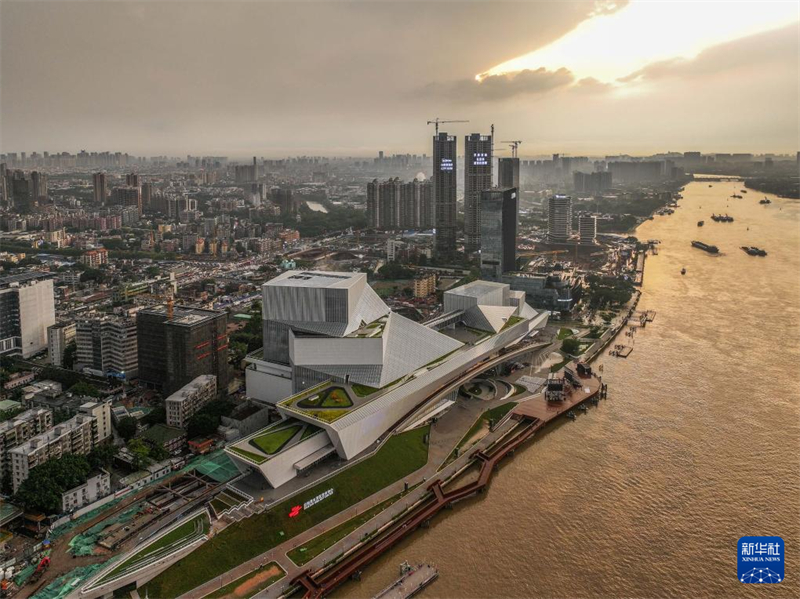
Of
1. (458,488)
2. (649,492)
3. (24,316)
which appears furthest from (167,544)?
(24,316)

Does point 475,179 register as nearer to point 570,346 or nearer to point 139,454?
point 570,346

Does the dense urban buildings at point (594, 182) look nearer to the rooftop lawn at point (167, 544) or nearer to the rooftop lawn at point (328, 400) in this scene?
the rooftop lawn at point (328, 400)

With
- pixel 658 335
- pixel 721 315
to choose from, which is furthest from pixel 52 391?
pixel 721 315

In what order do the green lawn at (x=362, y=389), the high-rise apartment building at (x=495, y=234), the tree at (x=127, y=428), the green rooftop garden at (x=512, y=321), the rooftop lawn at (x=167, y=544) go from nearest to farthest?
the rooftop lawn at (x=167, y=544) → the green lawn at (x=362, y=389) → the tree at (x=127, y=428) → the green rooftop garden at (x=512, y=321) → the high-rise apartment building at (x=495, y=234)

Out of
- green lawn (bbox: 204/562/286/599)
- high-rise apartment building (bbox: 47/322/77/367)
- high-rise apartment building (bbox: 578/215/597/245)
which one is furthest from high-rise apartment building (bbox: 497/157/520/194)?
green lawn (bbox: 204/562/286/599)

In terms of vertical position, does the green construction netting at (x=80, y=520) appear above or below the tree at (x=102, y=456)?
below

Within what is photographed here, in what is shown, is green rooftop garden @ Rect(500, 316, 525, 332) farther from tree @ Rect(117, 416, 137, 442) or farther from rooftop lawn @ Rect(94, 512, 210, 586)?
rooftop lawn @ Rect(94, 512, 210, 586)

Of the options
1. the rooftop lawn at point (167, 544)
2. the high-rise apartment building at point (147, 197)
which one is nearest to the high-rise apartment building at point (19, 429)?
the rooftop lawn at point (167, 544)
